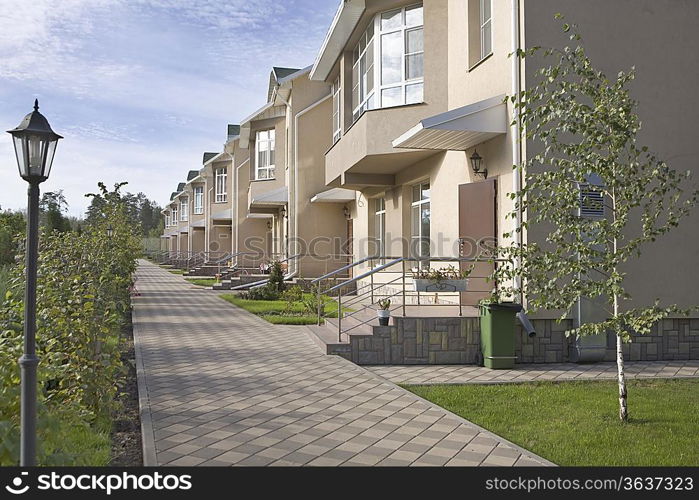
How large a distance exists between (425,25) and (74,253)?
26.1 ft

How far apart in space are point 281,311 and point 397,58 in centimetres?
718

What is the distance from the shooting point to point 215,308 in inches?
698

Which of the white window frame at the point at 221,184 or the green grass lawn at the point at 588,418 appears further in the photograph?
the white window frame at the point at 221,184

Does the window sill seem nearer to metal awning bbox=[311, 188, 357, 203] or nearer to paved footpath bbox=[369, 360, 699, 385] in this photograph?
paved footpath bbox=[369, 360, 699, 385]

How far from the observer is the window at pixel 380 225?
55.9 feet

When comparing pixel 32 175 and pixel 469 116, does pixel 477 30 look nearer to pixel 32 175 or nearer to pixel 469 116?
pixel 469 116

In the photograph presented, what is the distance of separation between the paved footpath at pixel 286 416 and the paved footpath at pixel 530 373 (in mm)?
714

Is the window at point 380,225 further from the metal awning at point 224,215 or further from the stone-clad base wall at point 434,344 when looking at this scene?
the metal awning at point 224,215

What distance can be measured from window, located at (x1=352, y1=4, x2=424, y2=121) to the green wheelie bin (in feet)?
17.2

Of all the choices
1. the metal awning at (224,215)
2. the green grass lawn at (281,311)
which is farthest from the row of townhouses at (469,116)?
the metal awning at (224,215)
